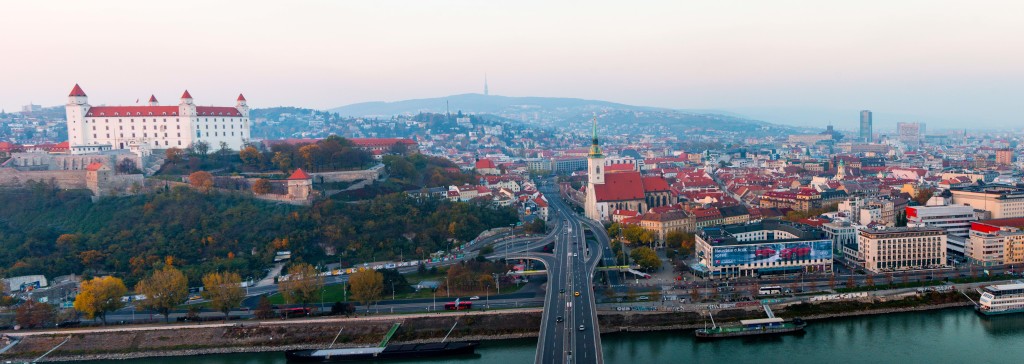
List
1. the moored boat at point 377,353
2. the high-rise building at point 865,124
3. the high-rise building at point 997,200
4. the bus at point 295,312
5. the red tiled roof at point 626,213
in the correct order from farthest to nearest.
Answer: the high-rise building at point 865,124
the red tiled roof at point 626,213
the high-rise building at point 997,200
the bus at point 295,312
the moored boat at point 377,353

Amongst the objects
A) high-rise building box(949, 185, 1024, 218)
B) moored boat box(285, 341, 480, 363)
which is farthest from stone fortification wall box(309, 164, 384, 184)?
high-rise building box(949, 185, 1024, 218)

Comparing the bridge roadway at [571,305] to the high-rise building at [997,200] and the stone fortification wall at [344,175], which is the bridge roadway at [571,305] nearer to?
the stone fortification wall at [344,175]

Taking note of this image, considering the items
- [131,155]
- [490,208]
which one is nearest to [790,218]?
[490,208]

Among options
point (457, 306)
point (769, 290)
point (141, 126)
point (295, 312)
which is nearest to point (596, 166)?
point (769, 290)

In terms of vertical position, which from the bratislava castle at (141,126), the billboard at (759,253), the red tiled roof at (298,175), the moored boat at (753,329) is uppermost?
the bratislava castle at (141,126)

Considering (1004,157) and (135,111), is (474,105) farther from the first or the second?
(135,111)

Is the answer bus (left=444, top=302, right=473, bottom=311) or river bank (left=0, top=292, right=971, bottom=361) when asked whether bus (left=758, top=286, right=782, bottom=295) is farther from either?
bus (left=444, top=302, right=473, bottom=311)

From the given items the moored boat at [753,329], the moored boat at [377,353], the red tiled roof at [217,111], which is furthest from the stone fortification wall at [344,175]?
the moored boat at [753,329]
